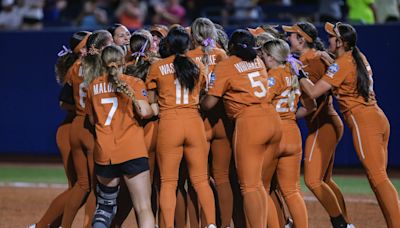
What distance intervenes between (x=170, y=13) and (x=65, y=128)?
954 cm

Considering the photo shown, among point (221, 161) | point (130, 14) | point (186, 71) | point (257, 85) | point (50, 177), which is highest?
point (186, 71)

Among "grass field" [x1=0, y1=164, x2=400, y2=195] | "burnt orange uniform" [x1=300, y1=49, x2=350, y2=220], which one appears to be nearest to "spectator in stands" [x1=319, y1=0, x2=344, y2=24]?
"grass field" [x1=0, y1=164, x2=400, y2=195]

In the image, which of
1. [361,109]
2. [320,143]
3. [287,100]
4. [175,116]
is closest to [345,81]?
[361,109]

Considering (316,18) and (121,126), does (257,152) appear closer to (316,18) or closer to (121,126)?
(121,126)

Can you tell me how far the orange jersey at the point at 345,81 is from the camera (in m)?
8.78

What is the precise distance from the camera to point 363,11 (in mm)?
15469

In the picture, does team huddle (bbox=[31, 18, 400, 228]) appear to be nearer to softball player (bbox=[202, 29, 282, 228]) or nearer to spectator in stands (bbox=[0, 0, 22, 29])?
softball player (bbox=[202, 29, 282, 228])

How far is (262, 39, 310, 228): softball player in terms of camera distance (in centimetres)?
845

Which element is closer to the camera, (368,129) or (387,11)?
(368,129)

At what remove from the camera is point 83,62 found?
27.1ft

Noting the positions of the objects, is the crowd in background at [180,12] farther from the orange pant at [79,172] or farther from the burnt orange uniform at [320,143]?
the orange pant at [79,172]

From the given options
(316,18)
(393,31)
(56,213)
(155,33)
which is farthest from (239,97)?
(316,18)

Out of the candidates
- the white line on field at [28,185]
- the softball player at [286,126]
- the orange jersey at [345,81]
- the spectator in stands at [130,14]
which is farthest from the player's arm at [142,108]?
the spectator in stands at [130,14]

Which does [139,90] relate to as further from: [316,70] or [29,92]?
[29,92]
